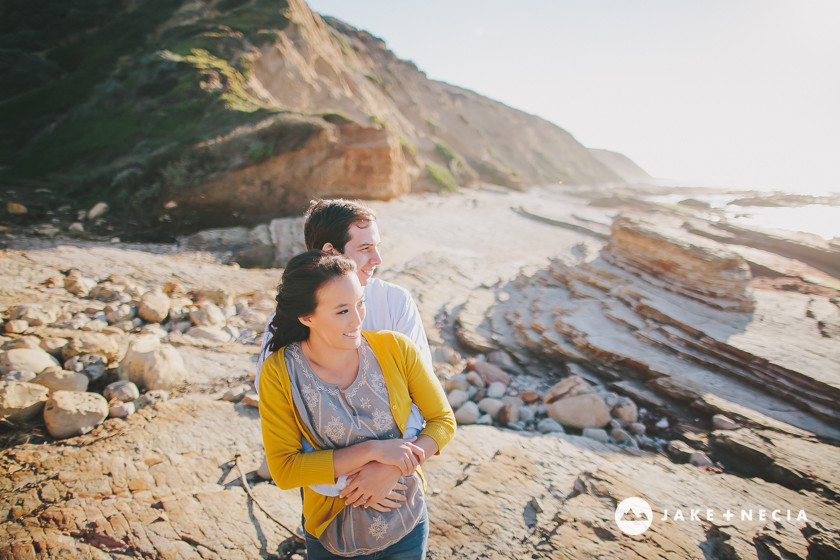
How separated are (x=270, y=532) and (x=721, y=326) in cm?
611

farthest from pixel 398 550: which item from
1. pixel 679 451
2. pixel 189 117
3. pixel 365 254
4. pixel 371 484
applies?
pixel 189 117

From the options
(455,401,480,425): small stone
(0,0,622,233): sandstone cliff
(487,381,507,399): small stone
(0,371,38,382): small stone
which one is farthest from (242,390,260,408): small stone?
(0,0,622,233): sandstone cliff

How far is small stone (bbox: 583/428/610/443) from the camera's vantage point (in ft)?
13.6

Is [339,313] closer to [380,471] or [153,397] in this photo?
[380,471]

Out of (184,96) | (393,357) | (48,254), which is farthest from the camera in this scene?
(184,96)

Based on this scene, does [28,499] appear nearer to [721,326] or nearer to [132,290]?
[132,290]

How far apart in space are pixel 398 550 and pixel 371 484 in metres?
0.42

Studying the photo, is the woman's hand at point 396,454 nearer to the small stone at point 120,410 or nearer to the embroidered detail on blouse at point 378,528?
the embroidered detail on blouse at point 378,528

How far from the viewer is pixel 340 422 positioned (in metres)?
1.65

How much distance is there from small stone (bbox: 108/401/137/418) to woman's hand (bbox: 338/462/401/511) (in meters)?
2.93

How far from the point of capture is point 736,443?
3.59 metres

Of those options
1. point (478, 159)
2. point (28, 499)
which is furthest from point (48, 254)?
point (478, 159)

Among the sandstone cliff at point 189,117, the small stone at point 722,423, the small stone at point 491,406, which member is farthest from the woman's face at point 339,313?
the sandstone cliff at point 189,117

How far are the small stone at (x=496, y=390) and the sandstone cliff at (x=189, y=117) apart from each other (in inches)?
387
